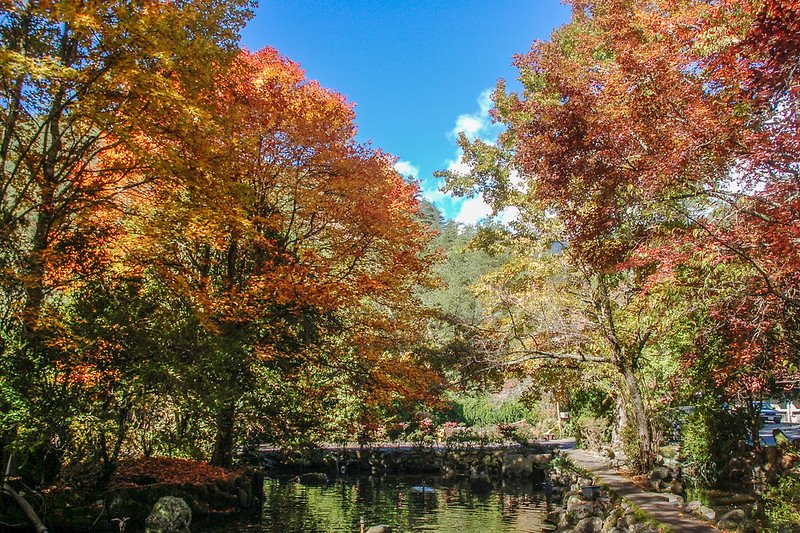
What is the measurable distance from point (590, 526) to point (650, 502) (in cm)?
116

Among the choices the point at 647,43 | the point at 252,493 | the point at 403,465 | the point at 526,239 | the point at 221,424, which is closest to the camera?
the point at 647,43

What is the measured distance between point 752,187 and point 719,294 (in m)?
2.91

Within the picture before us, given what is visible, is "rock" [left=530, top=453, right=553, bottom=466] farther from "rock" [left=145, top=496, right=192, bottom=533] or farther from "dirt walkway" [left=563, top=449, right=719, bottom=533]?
"rock" [left=145, top=496, right=192, bottom=533]

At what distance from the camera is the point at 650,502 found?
9047mm

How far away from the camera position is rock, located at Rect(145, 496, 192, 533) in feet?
32.1

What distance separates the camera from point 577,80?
31.3 feet

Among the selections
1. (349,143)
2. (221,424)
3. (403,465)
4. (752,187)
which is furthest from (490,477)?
(752,187)

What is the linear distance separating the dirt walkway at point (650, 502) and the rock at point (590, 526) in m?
0.72

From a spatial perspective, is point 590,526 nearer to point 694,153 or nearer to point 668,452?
point 694,153

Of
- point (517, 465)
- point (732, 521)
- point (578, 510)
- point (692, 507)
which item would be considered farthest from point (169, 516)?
point (517, 465)

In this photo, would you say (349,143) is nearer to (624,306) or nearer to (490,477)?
(624,306)

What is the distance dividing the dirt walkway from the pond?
1798 millimetres

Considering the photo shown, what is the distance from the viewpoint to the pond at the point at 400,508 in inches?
440

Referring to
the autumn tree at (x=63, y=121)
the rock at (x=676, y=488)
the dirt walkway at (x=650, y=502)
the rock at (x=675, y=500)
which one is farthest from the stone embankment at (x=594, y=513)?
the autumn tree at (x=63, y=121)
